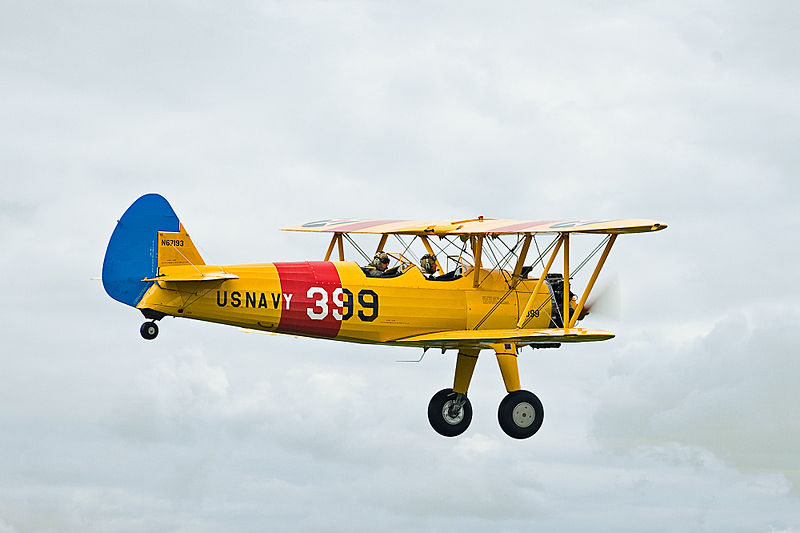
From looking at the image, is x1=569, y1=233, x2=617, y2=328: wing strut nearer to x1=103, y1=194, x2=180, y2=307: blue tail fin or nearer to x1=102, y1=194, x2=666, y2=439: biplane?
x1=102, y1=194, x2=666, y2=439: biplane

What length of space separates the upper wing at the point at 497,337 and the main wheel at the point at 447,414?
5.76ft

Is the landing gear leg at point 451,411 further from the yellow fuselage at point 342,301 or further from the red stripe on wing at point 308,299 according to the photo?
the red stripe on wing at point 308,299

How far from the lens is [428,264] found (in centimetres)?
2714

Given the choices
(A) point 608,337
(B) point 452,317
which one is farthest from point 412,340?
(A) point 608,337

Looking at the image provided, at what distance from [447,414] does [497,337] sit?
327cm

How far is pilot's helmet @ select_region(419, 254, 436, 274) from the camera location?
88.9 feet

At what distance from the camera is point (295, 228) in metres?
29.4

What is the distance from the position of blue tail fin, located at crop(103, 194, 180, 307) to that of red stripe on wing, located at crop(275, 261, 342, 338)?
85.9 inches

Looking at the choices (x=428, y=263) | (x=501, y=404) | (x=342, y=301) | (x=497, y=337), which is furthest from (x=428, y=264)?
(x=501, y=404)

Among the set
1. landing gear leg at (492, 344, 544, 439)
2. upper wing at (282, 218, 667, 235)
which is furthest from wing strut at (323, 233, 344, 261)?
landing gear leg at (492, 344, 544, 439)

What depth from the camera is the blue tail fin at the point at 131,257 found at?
26.0m

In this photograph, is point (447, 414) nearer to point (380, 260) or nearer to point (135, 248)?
point (380, 260)

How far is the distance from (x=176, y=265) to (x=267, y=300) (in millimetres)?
1557

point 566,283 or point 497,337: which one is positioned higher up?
point 566,283
